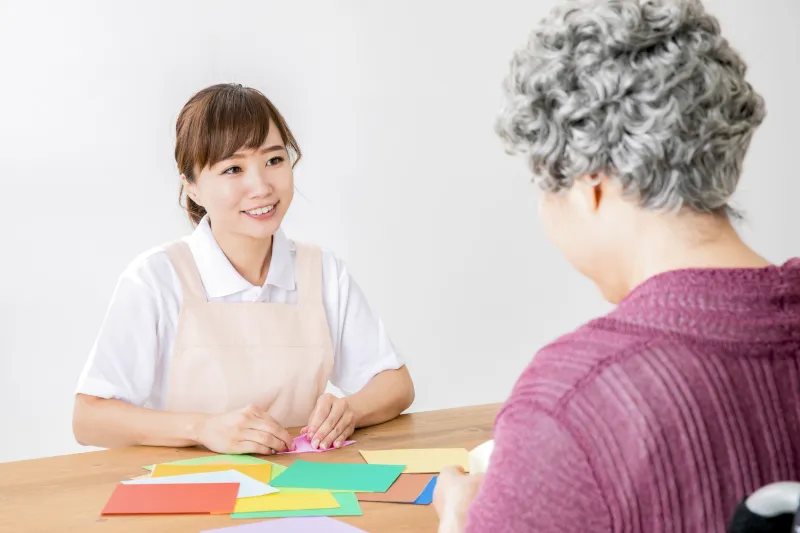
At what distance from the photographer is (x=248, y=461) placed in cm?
177

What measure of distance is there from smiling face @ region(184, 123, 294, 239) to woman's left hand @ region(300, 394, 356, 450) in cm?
55

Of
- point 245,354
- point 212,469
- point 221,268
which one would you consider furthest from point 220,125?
point 212,469

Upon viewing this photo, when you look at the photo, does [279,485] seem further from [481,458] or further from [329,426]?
[481,458]

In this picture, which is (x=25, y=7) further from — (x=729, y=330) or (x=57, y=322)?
(x=729, y=330)

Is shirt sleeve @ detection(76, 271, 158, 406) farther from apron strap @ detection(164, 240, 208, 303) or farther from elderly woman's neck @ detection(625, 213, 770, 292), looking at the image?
elderly woman's neck @ detection(625, 213, 770, 292)

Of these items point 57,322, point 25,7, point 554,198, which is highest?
point 25,7

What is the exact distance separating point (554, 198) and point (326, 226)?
281 centimetres

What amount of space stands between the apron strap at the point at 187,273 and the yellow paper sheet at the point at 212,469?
0.61 meters

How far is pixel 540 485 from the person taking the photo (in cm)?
90

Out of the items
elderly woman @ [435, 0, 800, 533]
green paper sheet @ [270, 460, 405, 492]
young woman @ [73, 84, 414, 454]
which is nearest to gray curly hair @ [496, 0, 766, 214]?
elderly woman @ [435, 0, 800, 533]

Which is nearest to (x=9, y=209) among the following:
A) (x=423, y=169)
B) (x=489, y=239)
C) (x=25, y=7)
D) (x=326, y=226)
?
(x=25, y=7)

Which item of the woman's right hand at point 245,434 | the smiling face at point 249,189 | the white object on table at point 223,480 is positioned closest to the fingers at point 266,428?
the woman's right hand at point 245,434

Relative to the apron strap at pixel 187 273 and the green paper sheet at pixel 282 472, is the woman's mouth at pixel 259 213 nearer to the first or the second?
the apron strap at pixel 187 273

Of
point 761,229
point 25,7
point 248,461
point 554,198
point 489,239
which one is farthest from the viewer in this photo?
point 761,229
